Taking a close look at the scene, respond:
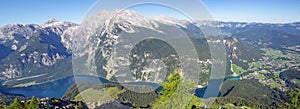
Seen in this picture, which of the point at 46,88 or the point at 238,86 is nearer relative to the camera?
the point at 238,86

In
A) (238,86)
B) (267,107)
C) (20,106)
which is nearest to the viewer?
(20,106)

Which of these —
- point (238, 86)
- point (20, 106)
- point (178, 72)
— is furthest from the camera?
point (238, 86)

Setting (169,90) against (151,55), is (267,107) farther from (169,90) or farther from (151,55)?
(169,90)

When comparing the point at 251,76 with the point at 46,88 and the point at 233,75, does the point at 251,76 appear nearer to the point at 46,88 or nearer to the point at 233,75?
the point at 233,75

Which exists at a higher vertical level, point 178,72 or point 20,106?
point 178,72

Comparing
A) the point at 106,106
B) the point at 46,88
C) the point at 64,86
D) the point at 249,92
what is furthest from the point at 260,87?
the point at 106,106

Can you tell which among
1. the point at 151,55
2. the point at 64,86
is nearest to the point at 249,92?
the point at 151,55

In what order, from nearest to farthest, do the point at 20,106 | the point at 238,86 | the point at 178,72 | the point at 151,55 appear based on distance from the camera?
the point at 178,72, the point at 20,106, the point at 238,86, the point at 151,55

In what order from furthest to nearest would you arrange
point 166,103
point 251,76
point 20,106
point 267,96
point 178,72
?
point 251,76 → point 267,96 → point 20,106 → point 178,72 → point 166,103

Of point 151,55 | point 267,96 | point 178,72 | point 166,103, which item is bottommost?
point 267,96
